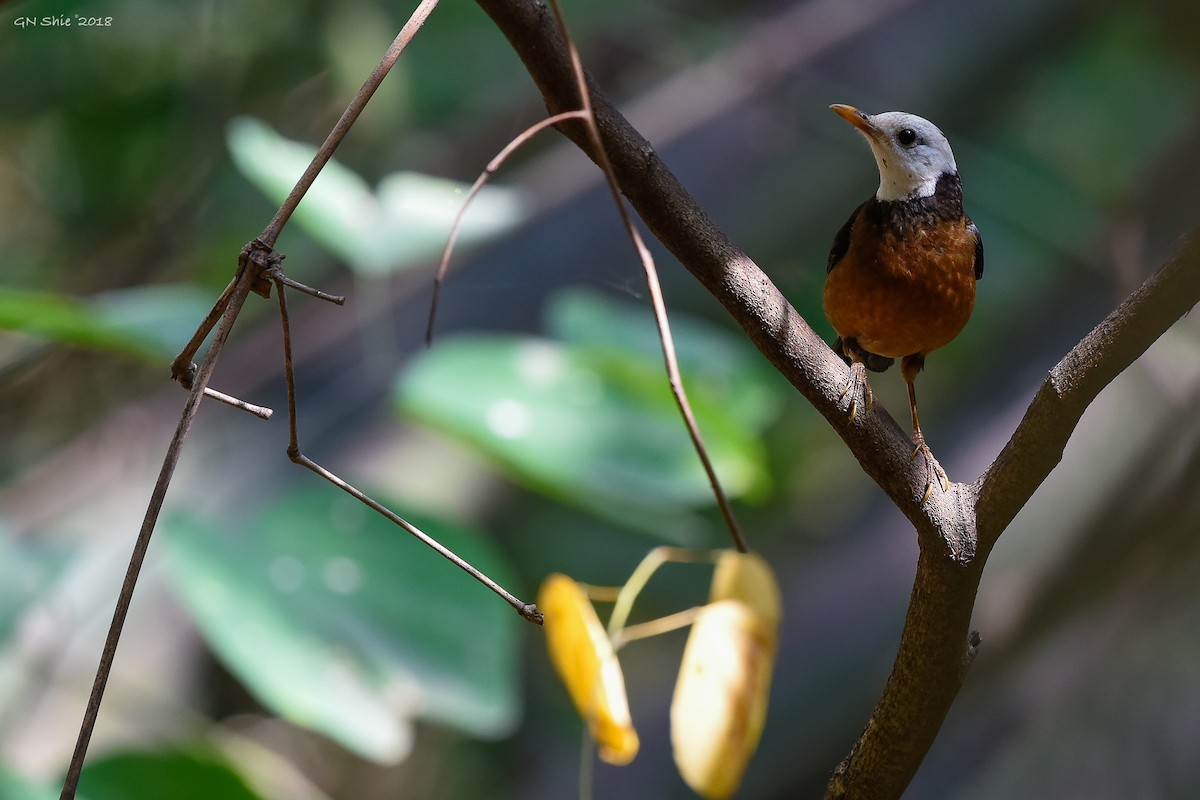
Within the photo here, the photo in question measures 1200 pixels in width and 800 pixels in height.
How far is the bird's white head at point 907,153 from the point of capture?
2.59ft

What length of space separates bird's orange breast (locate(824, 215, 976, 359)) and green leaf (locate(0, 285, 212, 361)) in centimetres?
78

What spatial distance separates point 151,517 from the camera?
458 millimetres

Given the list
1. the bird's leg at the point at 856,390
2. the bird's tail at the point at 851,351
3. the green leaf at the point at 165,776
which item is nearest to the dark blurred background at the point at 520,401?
the green leaf at the point at 165,776

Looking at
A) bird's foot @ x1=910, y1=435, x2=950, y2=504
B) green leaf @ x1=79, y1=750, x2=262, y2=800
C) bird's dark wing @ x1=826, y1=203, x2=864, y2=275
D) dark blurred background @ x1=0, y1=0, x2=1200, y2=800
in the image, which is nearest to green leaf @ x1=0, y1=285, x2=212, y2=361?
dark blurred background @ x1=0, y1=0, x2=1200, y2=800

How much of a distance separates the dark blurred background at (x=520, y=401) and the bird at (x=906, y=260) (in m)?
0.53

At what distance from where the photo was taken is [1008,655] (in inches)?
79.1

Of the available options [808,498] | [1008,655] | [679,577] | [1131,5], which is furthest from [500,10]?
[1131,5]

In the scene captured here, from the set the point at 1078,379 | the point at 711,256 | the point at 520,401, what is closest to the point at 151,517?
the point at 711,256

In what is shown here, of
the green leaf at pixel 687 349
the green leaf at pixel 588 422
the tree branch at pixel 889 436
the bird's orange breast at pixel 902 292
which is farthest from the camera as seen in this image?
the green leaf at pixel 687 349

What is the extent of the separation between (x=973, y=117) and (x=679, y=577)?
130 cm

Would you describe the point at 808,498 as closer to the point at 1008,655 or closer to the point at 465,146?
the point at 1008,655

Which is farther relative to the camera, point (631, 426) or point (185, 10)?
point (185, 10)

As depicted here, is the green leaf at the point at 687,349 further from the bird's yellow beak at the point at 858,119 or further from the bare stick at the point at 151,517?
the bare stick at the point at 151,517

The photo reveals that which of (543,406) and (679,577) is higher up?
(543,406)
